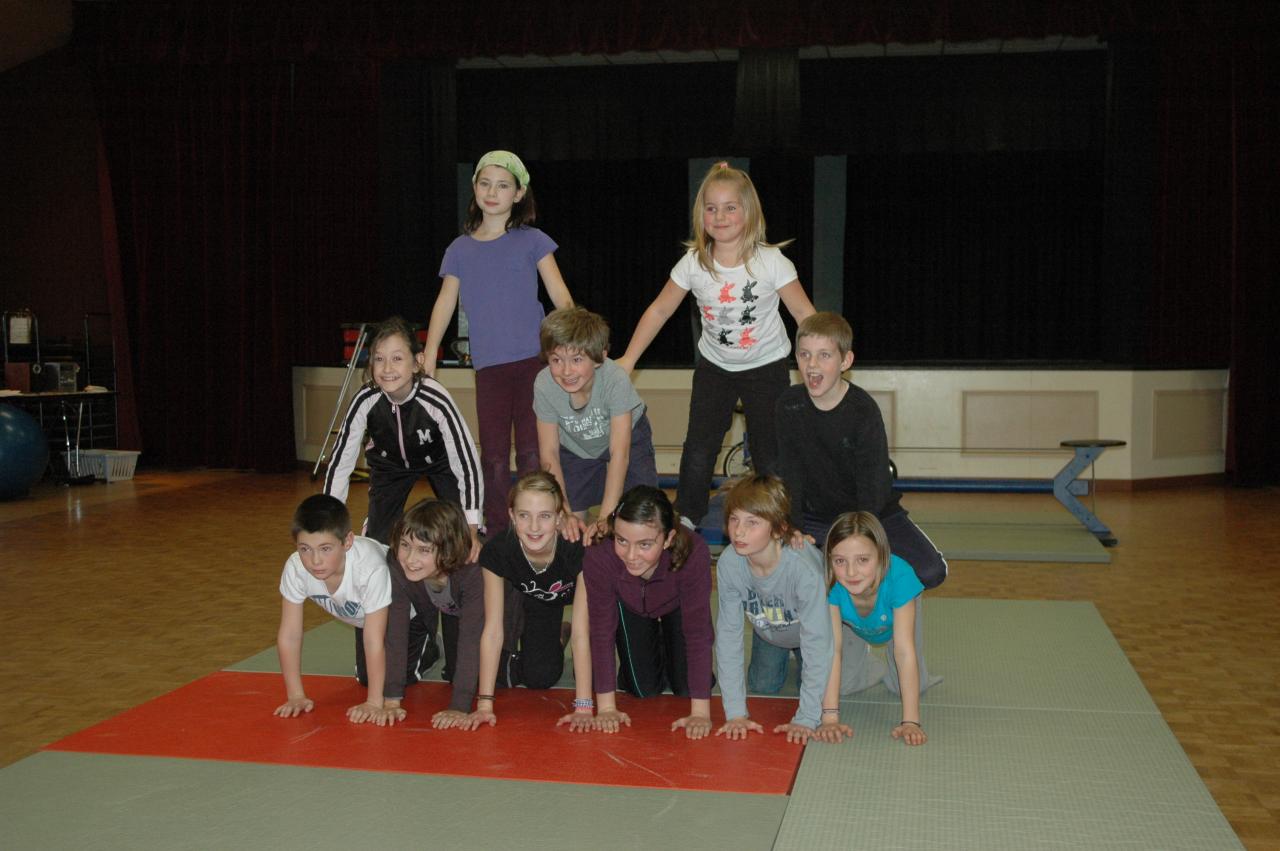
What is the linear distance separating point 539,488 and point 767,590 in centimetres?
64

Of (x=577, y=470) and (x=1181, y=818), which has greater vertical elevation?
(x=577, y=470)

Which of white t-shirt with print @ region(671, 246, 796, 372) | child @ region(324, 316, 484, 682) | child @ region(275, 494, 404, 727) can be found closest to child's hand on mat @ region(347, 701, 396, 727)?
child @ region(275, 494, 404, 727)

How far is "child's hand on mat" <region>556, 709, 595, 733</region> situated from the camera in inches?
121

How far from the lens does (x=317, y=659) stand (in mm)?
3873

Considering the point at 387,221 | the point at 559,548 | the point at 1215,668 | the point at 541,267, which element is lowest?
the point at 1215,668

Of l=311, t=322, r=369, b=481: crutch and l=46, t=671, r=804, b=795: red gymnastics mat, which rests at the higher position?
l=311, t=322, r=369, b=481: crutch

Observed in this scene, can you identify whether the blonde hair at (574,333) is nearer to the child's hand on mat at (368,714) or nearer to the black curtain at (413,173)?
the child's hand on mat at (368,714)

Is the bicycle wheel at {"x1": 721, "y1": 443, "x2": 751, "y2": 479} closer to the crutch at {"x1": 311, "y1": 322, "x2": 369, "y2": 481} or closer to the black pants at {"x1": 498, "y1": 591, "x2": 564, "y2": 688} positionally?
the crutch at {"x1": 311, "y1": 322, "x2": 369, "y2": 481}

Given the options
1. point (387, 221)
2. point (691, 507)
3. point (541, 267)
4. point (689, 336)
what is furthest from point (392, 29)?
point (691, 507)

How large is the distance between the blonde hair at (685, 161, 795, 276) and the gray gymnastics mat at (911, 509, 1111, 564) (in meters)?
2.66

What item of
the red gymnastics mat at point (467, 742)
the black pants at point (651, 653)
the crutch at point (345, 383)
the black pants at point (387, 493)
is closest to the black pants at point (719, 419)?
the black pants at point (651, 653)

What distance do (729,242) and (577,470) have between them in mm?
824

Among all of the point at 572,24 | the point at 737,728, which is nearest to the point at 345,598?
the point at 737,728

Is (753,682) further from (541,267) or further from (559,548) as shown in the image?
(541,267)
